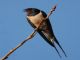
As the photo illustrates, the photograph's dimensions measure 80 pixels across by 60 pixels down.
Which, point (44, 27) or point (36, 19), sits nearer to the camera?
point (44, 27)

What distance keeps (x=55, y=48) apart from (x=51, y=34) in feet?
0.80

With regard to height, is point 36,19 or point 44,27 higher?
point 44,27

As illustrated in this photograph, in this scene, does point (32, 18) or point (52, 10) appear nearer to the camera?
point (52, 10)

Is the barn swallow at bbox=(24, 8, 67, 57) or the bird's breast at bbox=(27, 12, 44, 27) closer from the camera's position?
the barn swallow at bbox=(24, 8, 67, 57)

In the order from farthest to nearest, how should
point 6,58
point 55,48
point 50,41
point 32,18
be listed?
point 32,18 → point 50,41 → point 55,48 → point 6,58

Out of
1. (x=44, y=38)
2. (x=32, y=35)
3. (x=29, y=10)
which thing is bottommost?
(x=44, y=38)

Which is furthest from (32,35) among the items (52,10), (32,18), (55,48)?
(32,18)

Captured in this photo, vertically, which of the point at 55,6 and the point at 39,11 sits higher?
the point at 55,6

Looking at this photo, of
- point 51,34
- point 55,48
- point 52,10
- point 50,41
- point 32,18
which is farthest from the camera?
point 32,18

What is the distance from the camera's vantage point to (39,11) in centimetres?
204

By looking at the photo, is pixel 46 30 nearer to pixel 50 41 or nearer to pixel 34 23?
pixel 50 41

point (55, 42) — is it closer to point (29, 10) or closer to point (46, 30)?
point (46, 30)

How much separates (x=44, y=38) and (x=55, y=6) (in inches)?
29.4

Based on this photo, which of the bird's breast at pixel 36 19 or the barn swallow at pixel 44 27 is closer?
the barn swallow at pixel 44 27
